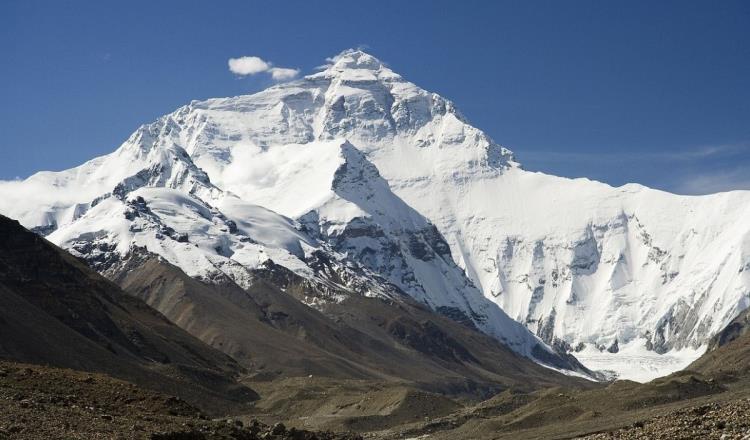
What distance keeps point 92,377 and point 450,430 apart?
6067 cm

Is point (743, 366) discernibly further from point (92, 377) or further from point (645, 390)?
point (92, 377)

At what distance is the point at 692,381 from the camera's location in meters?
144

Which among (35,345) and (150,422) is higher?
(35,345)

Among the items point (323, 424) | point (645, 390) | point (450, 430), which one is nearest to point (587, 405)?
point (645, 390)

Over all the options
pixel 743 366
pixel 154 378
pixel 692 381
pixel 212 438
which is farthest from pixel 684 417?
pixel 154 378

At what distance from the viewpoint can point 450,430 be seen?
14475cm

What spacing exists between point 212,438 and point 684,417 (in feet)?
96.2

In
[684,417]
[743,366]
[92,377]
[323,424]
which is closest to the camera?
[684,417]

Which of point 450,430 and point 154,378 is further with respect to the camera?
point 154,378

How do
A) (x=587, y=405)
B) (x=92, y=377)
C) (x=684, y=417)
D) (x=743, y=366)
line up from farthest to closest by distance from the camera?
(x=743, y=366) < (x=587, y=405) < (x=92, y=377) < (x=684, y=417)

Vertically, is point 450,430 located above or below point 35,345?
below

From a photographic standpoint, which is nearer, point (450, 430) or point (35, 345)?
point (450, 430)

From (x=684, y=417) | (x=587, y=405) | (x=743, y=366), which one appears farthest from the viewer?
(x=743, y=366)

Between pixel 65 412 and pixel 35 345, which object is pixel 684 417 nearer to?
pixel 65 412
